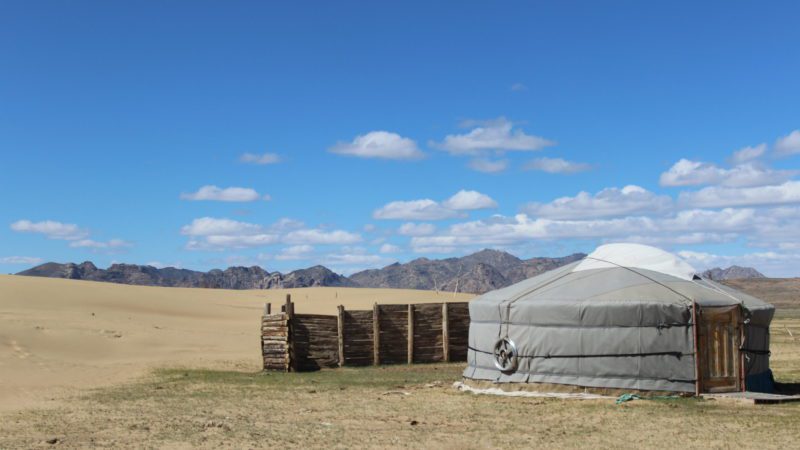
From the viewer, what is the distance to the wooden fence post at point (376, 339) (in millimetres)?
23812

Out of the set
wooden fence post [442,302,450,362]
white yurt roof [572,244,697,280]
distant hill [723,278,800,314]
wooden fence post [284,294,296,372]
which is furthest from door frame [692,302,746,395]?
distant hill [723,278,800,314]

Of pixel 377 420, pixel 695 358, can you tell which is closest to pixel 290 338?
pixel 377 420

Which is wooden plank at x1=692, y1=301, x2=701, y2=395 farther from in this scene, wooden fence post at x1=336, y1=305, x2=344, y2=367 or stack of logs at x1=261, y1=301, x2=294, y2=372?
→ stack of logs at x1=261, y1=301, x2=294, y2=372

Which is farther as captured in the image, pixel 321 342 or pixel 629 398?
pixel 321 342

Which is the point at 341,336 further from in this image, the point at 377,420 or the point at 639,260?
the point at 377,420

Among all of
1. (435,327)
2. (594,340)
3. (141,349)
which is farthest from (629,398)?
(141,349)

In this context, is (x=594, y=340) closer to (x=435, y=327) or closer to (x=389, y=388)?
(x=389, y=388)

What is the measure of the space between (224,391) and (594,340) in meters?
7.50

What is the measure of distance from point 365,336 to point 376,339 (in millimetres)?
305

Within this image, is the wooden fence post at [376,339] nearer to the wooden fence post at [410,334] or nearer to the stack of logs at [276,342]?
the wooden fence post at [410,334]

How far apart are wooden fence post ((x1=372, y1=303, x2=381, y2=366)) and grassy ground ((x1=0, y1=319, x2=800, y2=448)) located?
4937mm

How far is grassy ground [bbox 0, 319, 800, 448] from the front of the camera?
12.0 m

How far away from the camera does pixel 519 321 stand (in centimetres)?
1680

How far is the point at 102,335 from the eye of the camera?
29.6m
